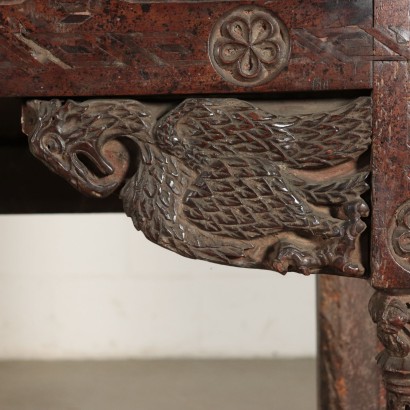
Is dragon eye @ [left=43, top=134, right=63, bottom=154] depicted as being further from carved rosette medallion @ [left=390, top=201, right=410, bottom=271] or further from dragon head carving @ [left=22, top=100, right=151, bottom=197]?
carved rosette medallion @ [left=390, top=201, right=410, bottom=271]

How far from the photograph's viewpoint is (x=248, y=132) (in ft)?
3.44

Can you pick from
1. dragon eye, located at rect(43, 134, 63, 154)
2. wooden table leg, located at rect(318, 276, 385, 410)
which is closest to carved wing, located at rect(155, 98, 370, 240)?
dragon eye, located at rect(43, 134, 63, 154)

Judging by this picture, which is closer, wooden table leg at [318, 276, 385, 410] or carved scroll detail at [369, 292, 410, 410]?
carved scroll detail at [369, 292, 410, 410]

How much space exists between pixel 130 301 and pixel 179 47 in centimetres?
224

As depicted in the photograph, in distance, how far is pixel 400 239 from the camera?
3.39 ft

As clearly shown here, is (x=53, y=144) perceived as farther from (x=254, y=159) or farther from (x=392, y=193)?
(x=392, y=193)

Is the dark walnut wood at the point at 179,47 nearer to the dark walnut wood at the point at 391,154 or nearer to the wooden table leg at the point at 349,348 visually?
the dark walnut wood at the point at 391,154

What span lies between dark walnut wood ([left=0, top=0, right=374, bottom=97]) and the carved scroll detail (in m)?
0.22

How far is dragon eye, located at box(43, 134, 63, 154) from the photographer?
3.50ft

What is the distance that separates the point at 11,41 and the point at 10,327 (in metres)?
2.31

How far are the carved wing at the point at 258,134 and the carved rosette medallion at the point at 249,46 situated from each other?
0.03 meters

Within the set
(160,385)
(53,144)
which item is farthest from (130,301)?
(53,144)

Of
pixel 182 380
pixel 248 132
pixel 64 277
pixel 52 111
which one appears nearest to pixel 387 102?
pixel 248 132

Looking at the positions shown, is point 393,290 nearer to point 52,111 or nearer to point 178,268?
point 52,111
